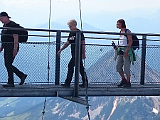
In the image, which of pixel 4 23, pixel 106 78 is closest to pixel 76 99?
pixel 106 78

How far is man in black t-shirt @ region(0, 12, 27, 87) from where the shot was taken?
10.0 meters

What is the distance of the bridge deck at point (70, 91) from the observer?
33.2 feet

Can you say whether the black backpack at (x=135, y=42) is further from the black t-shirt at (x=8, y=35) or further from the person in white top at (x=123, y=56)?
the black t-shirt at (x=8, y=35)

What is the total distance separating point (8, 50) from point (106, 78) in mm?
2928

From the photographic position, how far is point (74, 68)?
10.6 m

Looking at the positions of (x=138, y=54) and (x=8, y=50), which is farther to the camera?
(x=138, y=54)

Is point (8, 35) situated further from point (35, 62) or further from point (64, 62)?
point (64, 62)

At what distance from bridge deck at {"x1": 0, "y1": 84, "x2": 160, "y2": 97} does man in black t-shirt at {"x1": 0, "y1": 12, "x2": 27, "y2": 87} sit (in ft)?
1.09

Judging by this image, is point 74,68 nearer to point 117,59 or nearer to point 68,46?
point 68,46

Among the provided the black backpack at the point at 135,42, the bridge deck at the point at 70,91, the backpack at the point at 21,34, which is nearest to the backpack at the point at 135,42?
the black backpack at the point at 135,42

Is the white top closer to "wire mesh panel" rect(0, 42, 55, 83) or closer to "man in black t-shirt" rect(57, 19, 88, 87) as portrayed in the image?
"man in black t-shirt" rect(57, 19, 88, 87)

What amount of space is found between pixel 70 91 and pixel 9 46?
1903 millimetres

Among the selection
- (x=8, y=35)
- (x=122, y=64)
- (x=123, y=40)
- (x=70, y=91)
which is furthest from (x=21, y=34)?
(x=122, y=64)

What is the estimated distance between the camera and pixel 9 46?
10266 mm
